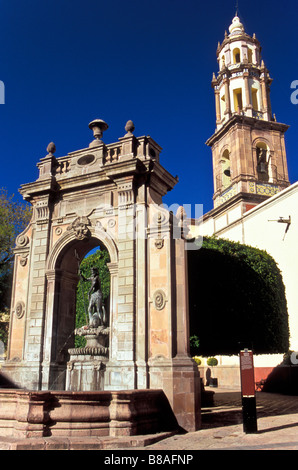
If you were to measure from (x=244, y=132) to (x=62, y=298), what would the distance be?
22.3 metres

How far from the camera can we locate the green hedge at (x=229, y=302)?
17.2 meters

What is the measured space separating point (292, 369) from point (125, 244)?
15.0m

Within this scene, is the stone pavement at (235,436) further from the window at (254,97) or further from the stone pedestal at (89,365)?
the window at (254,97)

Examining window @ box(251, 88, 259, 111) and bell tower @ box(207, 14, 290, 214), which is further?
window @ box(251, 88, 259, 111)

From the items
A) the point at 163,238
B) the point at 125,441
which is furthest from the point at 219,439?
the point at 163,238

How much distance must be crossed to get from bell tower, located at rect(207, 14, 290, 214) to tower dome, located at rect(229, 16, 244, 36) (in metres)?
0.04

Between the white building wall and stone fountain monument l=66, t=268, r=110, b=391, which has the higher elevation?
the white building wall

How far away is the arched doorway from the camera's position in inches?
472

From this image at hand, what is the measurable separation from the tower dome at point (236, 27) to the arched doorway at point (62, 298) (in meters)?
30.3

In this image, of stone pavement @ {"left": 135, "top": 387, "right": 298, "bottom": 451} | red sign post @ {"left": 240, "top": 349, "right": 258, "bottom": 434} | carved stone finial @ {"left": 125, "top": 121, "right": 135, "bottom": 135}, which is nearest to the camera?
stone pavement @ {"left": 135, "top": 387, "right": 298, "bottom": 451}

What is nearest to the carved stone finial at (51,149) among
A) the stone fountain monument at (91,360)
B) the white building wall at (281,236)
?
the stone fountain monument at (91,360)

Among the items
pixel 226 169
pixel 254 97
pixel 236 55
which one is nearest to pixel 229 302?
pixel 226 169

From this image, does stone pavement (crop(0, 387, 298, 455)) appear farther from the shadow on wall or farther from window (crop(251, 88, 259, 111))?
window (crop(251, 88, 259, 111))

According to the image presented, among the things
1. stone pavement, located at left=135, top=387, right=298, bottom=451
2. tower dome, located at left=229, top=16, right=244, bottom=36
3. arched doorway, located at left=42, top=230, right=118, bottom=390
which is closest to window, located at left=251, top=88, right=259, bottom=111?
tower dome, located at left=229, top=16, right=244, bottom=36
